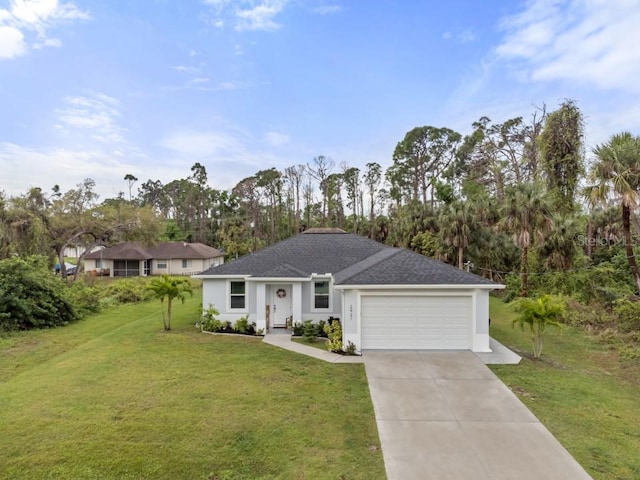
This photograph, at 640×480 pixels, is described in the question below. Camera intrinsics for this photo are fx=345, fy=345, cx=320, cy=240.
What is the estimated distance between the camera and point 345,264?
1501cm

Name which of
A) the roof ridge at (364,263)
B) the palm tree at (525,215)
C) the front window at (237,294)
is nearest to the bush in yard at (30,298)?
the front window at (237,294)

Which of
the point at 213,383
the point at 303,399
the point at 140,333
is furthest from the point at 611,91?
the point at 140,333

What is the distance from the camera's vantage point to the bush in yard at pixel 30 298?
1400 cm

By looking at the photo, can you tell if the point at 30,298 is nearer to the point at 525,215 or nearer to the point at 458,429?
the point at 458,429

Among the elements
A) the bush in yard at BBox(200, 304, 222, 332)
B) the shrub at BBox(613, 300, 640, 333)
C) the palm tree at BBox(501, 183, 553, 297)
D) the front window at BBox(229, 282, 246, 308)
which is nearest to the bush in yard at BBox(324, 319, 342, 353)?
the front window at BBox(229, 282, 246, 308)

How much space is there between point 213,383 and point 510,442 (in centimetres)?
628

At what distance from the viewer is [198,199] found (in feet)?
187

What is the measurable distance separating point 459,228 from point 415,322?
14694 mm

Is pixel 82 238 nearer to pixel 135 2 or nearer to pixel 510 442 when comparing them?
pixel 135 2

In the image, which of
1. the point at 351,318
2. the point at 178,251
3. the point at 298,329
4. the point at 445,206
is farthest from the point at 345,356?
the point at 178,251

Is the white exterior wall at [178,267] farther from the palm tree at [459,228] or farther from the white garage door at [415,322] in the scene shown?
the white garage door at [415,322]

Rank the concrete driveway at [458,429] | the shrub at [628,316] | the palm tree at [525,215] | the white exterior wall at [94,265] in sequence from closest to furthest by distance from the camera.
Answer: the concrete driveway at [458,429] → the shrub at [628,316] → the palm tree at [525,215] → the white exterior wall at [94,265]

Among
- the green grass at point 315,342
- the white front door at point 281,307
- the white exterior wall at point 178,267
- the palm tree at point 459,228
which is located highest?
the palm tree at point 459,228

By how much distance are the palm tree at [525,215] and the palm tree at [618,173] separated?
172 inches
